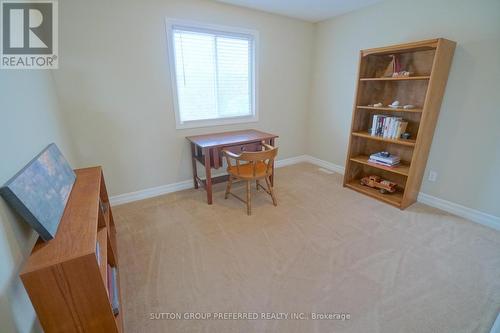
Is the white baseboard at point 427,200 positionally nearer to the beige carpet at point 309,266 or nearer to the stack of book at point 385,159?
the beige carpet at point 309,266

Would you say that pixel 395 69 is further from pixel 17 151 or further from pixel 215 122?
pixel 17 151

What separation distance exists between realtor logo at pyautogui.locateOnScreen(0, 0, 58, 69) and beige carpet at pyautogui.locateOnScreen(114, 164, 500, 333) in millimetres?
1515

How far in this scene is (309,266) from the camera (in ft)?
5.45

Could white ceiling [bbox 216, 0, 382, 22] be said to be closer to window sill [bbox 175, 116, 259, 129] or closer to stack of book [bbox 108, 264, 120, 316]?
window sill [bbox 175, 116, 259, 129]

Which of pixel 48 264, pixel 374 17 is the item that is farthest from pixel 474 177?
pixel 48 264

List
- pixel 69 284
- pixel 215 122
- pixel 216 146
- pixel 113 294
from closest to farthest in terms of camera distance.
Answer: pixel 69 284, pixel 113 294, pixel 216 146, pixel 215 122

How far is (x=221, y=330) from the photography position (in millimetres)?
1232

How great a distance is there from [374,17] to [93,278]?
3602mm

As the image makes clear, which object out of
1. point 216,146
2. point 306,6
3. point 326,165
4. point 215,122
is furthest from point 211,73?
point 326,165

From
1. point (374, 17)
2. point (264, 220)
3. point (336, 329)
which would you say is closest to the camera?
point (336, 329)

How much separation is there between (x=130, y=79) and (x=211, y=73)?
95 centimetres

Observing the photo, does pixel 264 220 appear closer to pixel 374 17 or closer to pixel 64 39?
pixel 64 39

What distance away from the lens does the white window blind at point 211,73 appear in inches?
102

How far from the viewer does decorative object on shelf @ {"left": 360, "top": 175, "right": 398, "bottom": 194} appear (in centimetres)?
264
